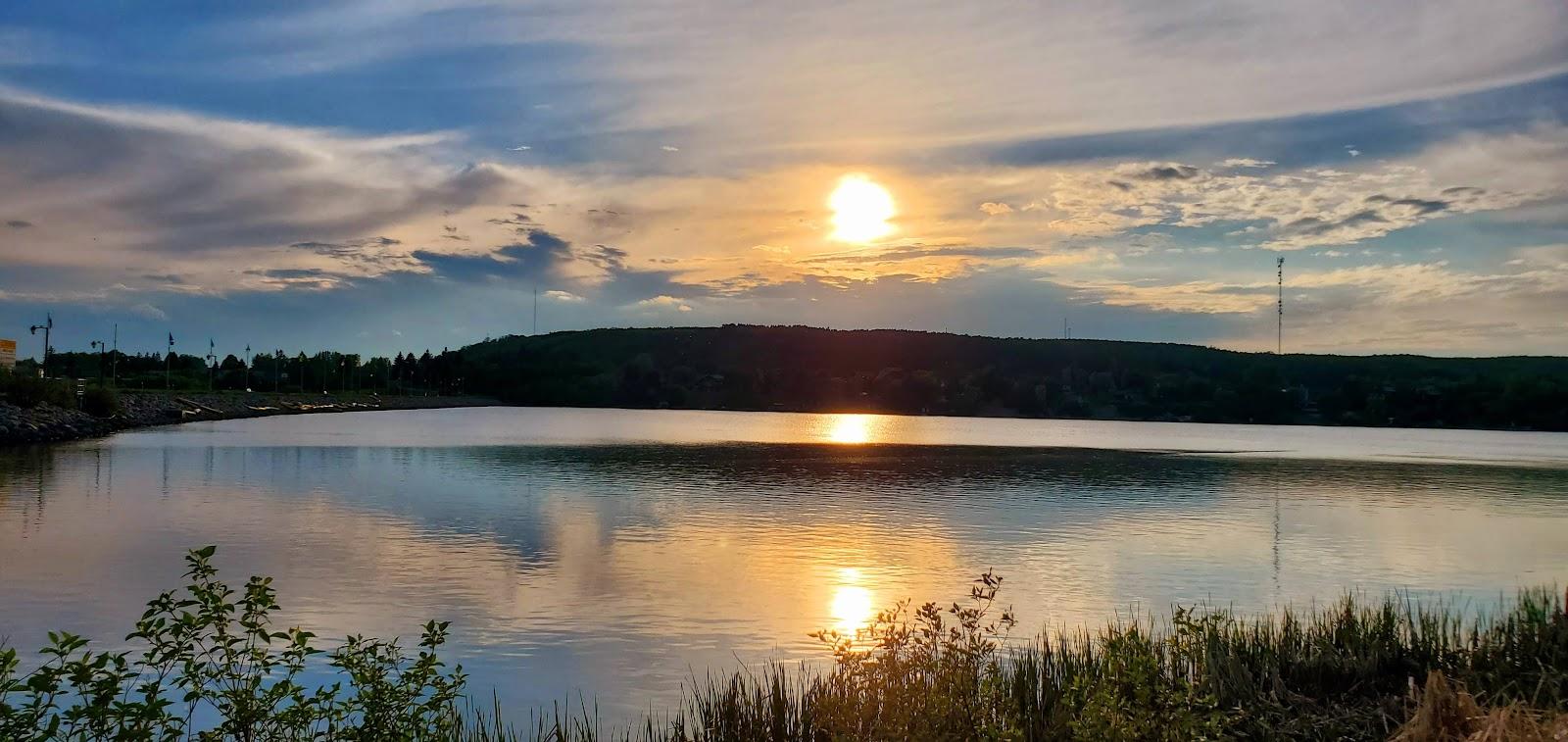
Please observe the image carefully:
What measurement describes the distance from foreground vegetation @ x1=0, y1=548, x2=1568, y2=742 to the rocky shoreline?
63.9m

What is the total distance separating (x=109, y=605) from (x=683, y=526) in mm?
17257

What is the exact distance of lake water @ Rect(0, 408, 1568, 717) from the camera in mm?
19547

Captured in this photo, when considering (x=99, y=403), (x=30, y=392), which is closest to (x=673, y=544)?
(x=30, y=392)

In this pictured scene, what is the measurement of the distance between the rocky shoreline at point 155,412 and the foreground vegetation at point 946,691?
63.9 metres

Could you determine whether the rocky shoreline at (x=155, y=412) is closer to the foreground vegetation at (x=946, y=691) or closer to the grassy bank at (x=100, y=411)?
the grassy bank at (x=100, y=411)

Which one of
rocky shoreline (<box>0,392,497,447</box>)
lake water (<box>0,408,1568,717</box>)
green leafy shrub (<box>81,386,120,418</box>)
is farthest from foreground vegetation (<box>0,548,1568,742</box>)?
green leafy shrub (<box>81,386,120,418</box>)

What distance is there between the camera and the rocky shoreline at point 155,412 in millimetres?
68500

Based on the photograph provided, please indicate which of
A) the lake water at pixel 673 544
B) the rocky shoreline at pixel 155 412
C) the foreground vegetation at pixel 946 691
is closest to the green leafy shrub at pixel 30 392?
the rocky shoreline at pixel 155 412

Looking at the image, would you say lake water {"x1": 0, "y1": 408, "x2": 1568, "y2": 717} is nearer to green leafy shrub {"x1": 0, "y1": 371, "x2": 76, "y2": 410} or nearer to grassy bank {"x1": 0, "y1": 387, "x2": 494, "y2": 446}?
grassy bank {"x1": 0, "y1": 387, "x2": 494, "y2": 446}

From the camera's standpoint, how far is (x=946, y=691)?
10.2 metres

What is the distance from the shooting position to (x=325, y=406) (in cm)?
15725

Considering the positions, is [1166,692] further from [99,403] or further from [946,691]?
[99,403]

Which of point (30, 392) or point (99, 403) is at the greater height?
point (30, 392)

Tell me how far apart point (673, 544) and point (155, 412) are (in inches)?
3445
